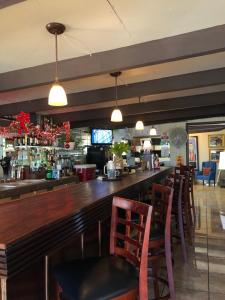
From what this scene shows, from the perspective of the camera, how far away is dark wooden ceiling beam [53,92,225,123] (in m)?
7.03

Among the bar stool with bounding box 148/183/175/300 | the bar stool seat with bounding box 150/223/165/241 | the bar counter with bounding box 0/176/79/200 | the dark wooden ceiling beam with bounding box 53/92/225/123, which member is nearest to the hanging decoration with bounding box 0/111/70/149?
the dark wooden ceiling beam with bounding box 53/92/225/123

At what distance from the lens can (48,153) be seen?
24.0 feet

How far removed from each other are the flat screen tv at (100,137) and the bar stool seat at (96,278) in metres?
8.88

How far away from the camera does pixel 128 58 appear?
3.71m

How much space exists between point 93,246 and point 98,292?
112cm

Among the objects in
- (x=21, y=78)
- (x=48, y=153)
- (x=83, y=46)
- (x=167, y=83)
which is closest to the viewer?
(x=83, y=46)

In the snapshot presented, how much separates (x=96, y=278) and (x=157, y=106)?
21.7 feet

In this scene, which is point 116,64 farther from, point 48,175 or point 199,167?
point 199,167

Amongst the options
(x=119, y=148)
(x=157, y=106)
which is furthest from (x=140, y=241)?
(x=157, y=106)

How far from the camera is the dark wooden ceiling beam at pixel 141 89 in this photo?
4965 mm

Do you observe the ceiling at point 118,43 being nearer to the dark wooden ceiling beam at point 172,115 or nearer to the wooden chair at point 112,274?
the wooden chair at point 112,274

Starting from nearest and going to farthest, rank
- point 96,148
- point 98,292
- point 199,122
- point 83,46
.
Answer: point 98,292, point 83,46, point 96,148, point 199,122

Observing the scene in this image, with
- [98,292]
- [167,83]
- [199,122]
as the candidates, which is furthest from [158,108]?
[98,292]

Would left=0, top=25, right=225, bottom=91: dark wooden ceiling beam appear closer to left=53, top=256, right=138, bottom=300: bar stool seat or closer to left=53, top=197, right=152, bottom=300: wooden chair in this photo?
left=53, top=197, right=152, bottom=300: wooden chair
